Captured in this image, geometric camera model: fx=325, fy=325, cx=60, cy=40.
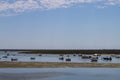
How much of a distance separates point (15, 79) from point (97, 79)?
9.96 meters

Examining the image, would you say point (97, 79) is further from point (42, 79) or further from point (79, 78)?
point (42, 79)

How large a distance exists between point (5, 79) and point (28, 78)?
3.00 metres

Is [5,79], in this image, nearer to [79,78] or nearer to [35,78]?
[35,78]

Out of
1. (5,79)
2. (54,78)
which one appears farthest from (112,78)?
(5,79)

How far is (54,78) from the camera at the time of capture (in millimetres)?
41156

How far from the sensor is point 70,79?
3978cm

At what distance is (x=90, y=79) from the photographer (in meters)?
39.5

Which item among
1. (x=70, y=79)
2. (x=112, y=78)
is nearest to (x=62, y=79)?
(x=70, y=79)

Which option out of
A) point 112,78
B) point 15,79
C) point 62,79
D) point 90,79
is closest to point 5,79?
point 15,79

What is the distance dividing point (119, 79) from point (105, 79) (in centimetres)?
167

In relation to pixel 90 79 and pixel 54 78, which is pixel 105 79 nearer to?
pixel 90 79

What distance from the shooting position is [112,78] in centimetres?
4019

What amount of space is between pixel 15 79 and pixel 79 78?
26.2ft

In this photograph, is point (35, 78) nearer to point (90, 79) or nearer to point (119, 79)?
point (90, 79)
